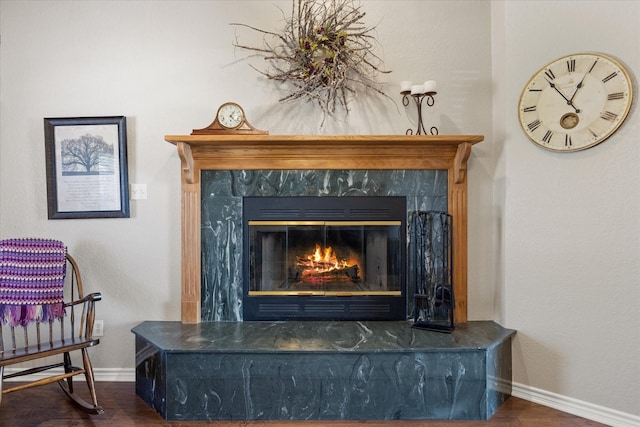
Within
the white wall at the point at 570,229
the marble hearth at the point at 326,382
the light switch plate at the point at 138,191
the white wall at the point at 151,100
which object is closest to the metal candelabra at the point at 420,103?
the white wall at the point at 151,100

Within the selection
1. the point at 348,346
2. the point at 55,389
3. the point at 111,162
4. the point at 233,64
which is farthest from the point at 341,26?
the point at 55,389

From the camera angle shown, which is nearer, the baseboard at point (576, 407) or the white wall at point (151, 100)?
the baseboard at point (576, 407)

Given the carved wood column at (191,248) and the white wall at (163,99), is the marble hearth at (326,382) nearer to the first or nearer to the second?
the carved wood column at (191,248)

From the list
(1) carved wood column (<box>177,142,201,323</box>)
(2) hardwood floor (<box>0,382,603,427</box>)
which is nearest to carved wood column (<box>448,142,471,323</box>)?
(2) hardwood floor (<box>0,382,603,427</box>)

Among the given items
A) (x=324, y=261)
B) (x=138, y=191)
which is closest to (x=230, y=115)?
(x=138, y=191)

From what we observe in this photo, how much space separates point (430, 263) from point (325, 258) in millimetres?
700

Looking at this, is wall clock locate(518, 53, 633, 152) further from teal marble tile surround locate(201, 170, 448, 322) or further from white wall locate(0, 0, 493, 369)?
teal marble tile surround locate(201, 170, 448, 322)

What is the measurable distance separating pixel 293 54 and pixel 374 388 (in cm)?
209

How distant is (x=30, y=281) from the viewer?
83.7 inches

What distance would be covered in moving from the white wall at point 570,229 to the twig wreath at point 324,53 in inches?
34.6

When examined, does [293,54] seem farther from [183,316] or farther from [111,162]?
[183,316]

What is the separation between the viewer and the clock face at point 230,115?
239 cm

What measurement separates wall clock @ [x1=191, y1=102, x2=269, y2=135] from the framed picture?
611mm

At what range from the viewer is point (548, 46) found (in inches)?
85.6
